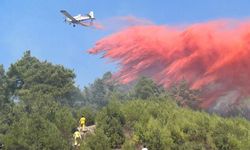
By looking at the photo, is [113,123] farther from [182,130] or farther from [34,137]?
[34,137]

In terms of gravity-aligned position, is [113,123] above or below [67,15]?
below

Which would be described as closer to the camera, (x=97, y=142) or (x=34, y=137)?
(x=97, y=142)

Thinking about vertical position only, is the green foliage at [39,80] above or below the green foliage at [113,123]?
above

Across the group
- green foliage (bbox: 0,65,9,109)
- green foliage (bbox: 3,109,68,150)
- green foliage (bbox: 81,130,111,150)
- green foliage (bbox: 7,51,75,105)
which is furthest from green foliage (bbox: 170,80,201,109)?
green foliage (bbox: 81,130,111,150)

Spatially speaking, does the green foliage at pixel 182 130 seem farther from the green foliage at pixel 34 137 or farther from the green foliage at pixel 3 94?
the green foliage at pixel 3 94

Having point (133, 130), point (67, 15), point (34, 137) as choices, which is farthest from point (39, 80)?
point (34, 137)

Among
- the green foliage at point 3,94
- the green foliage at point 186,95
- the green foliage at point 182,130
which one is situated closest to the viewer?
the green foliage at point 182,130

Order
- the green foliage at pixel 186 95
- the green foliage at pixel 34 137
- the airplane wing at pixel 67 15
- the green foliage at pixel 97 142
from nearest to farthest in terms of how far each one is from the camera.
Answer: the green foliage at pixel 97 142 → the green foliage at pixel 34 137 → the airplane wing at pixel 67 15 → the green foliage at pixel 186 95

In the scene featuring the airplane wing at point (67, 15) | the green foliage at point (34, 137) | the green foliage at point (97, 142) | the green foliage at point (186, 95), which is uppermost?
the airplane wing at point (67, 15)

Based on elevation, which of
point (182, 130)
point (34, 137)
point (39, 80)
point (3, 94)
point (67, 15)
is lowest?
point (182, 130)

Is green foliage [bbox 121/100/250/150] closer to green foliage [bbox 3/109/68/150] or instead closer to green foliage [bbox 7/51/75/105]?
green foliage [bbox 3/109/68/150]

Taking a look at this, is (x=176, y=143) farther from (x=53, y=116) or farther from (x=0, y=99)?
(x=0, y=99)

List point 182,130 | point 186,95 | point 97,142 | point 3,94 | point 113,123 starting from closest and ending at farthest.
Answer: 1. point 97,142
2. point 182,130
3. point 113,123
4. point 3,94
5. point 186,95

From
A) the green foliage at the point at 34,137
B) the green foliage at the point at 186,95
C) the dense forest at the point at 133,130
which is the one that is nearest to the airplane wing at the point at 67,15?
the dense forest at the point at 133,130
